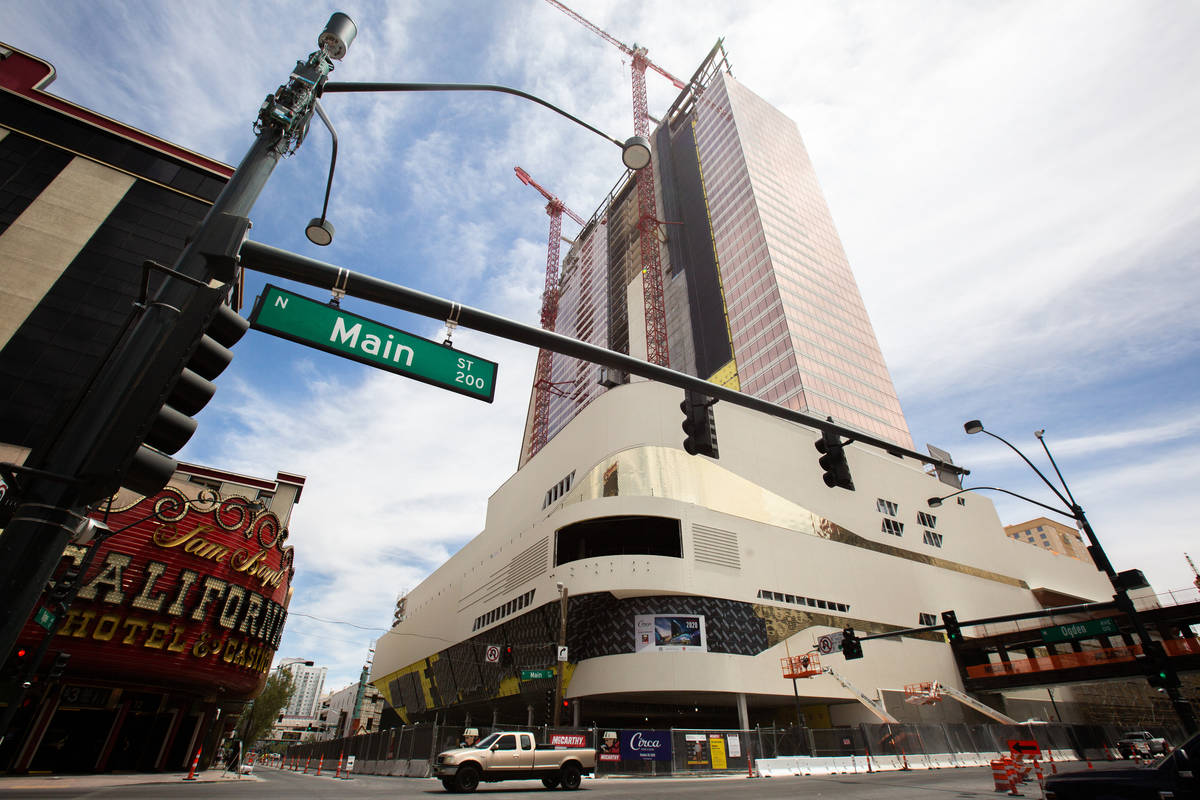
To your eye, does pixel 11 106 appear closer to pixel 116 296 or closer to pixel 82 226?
pixel 82 226

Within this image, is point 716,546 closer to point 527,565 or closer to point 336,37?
point 527,565

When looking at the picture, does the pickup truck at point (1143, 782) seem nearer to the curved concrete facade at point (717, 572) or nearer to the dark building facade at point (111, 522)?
the dark building facade at point (111, 522)

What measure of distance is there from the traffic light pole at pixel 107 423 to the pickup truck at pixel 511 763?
15.5 m

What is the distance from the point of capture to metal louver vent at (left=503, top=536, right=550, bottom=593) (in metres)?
41.1

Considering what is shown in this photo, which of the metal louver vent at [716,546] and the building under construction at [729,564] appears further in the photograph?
the metal louver vent at [716,546]

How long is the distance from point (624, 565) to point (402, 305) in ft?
103

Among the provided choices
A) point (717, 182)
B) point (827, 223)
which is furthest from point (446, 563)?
point (827, 223)

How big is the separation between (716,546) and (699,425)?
3126 cm

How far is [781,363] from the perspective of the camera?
7306cm

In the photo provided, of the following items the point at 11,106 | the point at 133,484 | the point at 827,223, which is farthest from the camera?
the point at 827,223

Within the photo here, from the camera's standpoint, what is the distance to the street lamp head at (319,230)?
266 inches

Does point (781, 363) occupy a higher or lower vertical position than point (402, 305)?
higher

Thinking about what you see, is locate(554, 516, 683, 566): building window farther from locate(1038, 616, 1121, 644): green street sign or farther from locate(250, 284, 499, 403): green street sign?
locate(250, 284, 499, 403): green street sign

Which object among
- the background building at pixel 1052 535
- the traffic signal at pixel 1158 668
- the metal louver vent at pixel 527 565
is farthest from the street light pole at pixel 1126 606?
the background building at pixel 1052 535
